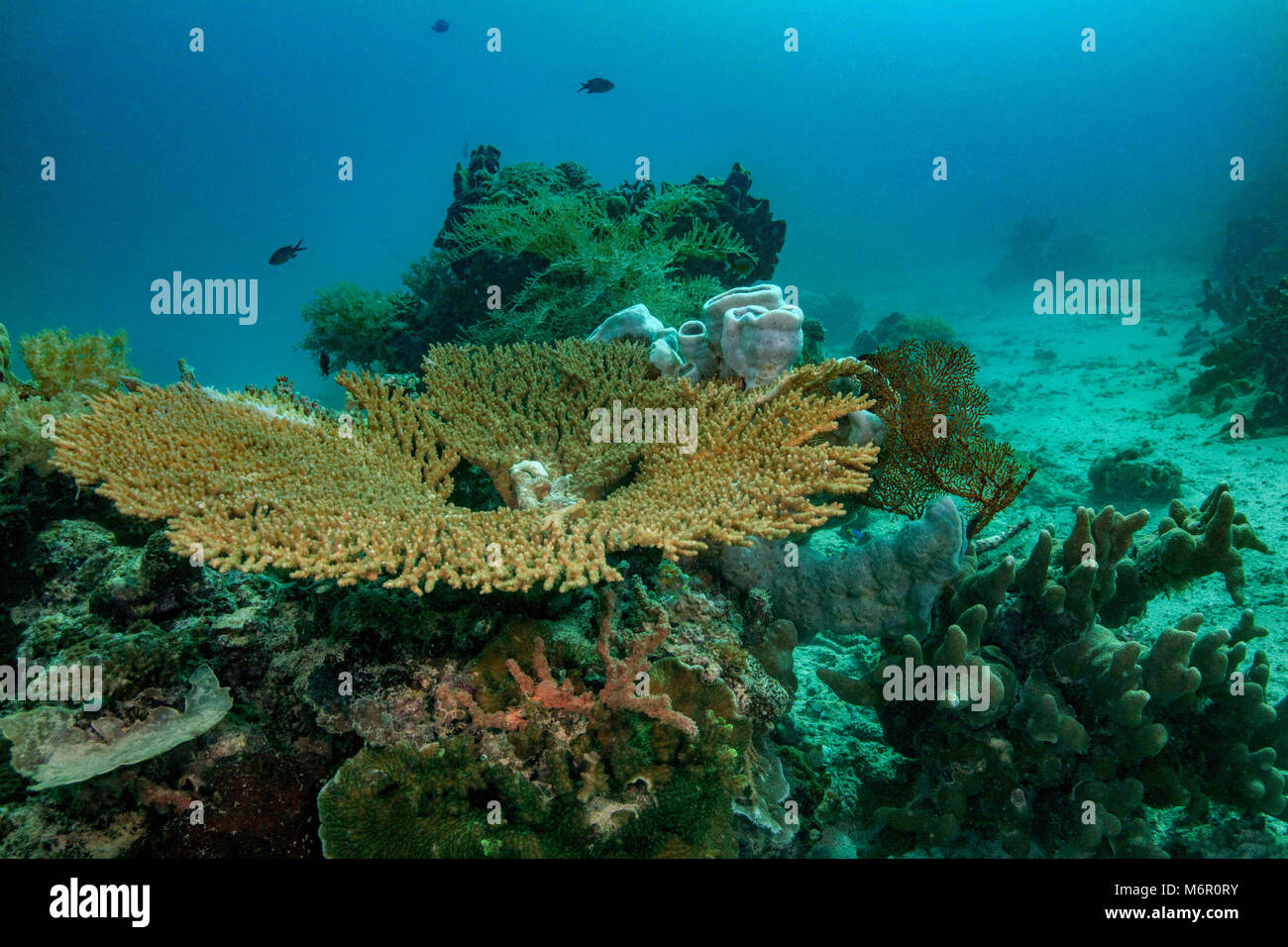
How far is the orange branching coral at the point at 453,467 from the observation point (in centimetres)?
252

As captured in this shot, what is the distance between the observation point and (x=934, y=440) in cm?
436

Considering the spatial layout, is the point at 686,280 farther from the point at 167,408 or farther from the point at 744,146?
the point at 744,146

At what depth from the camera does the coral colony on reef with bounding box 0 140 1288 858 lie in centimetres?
260

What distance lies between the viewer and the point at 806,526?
2707 mm

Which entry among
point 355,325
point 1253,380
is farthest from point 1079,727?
point 1253,380

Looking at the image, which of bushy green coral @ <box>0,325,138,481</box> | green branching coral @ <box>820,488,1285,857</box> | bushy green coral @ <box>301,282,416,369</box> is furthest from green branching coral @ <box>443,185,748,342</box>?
green branching coral @ <box>820,488,1285,857</box>

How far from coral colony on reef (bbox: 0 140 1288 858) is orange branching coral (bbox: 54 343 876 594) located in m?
0.03

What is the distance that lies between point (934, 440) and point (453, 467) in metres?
3.58

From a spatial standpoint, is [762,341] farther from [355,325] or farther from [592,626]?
[355,325]

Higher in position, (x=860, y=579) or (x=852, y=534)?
(x=852, y=534)

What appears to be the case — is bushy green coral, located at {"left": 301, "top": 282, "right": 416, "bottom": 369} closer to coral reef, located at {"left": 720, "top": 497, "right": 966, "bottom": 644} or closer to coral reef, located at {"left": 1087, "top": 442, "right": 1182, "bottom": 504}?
coral reef, located at {"left": 720, "top": 497, "right": 966, "bottom": 644}
